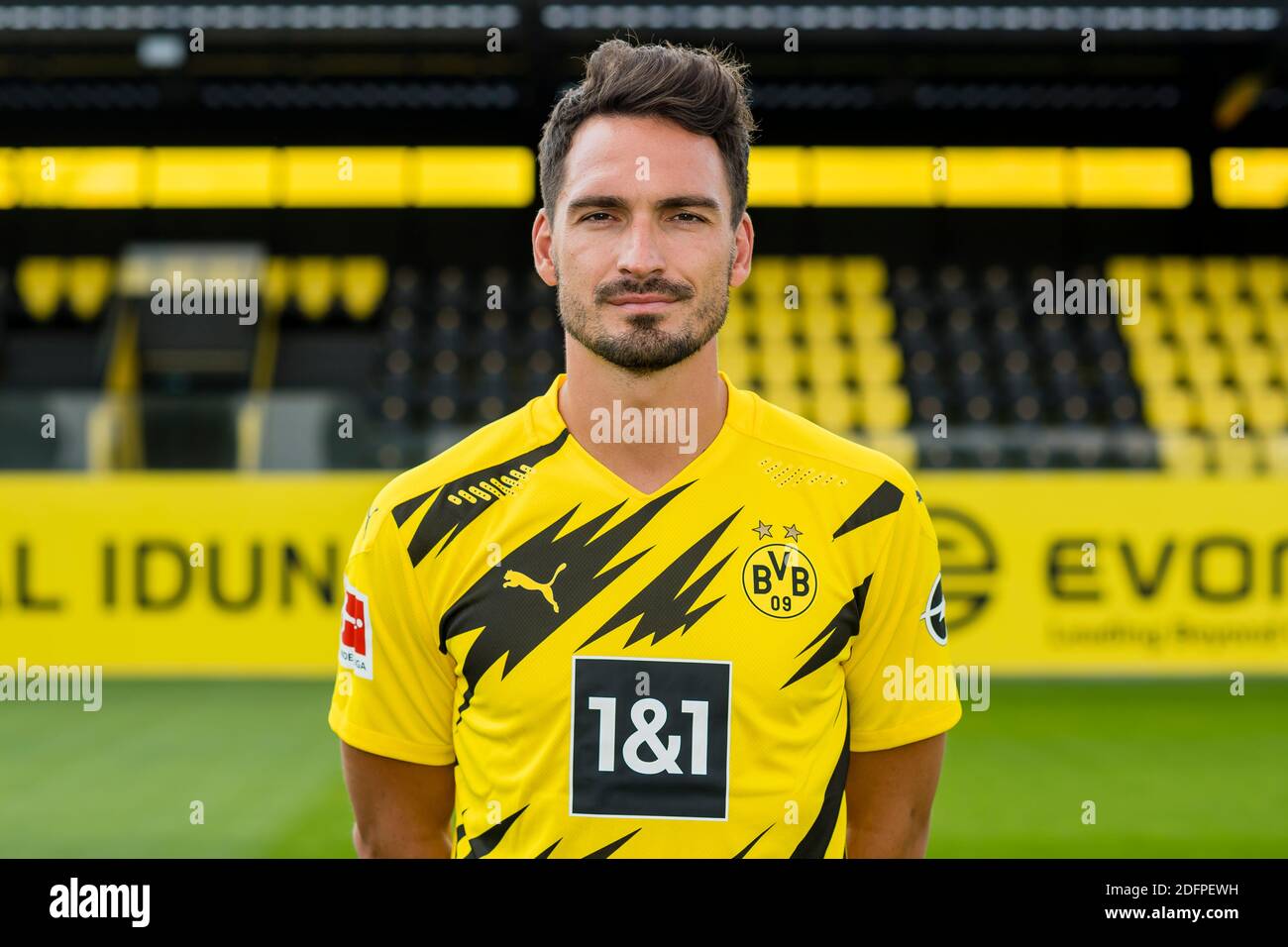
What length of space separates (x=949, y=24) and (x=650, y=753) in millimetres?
10468

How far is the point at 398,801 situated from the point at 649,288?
3.01 ft

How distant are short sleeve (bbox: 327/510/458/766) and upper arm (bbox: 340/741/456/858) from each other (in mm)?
36

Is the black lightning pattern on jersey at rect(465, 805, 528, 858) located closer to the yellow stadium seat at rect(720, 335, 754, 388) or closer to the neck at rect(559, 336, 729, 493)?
the neck at rect(559, 336, 729, 493)

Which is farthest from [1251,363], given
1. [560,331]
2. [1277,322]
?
[560,331]

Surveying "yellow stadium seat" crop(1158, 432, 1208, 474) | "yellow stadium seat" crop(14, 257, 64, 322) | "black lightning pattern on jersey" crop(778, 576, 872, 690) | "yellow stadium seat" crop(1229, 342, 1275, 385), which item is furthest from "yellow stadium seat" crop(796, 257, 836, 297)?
"black lightning pattern on jersey" crop(778, 576, 872, 690)

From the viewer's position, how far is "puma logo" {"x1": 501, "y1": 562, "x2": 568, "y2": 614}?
176 centimetres

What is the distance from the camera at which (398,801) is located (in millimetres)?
1900

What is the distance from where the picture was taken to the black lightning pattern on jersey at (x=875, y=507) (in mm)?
1819

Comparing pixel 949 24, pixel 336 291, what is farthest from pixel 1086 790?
pixel 336 291

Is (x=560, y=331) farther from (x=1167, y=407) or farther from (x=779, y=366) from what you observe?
(x=1167, y=407)

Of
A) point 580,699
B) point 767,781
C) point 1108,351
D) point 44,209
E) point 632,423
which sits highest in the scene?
point 44,209

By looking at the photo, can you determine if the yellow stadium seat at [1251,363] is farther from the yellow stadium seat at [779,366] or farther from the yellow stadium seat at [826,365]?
the yellow stadium seat at [779,366]
